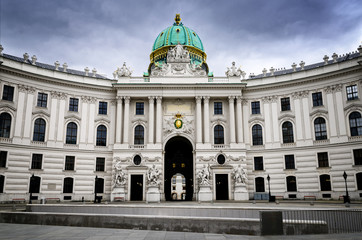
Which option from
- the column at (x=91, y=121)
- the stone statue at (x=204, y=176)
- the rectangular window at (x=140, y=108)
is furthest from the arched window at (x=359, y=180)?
the column at (x=91, y=121)

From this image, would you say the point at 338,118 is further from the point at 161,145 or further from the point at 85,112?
the point at 85,112

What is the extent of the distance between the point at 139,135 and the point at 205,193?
1347cm

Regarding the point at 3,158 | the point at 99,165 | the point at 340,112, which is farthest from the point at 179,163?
the point at 3,158

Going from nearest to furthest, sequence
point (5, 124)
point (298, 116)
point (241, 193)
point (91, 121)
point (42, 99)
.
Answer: point (5, 124) → point (241, 193) → point (42, 99) → point (298, 116) → point (91, 121)

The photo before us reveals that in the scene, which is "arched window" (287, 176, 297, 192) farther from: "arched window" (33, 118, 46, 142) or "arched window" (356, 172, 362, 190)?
"arched window" (33, 118, 46, 142)

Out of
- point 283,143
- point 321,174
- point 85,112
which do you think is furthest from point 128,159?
point 321,174

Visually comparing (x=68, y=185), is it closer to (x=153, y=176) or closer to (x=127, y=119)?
(x=153, y=176)

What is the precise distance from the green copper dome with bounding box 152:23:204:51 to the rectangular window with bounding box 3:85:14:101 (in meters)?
28.3

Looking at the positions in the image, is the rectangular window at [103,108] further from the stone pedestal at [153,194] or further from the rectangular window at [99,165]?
the stone pedestal at [153,194]

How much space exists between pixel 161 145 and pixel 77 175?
41.9 feet

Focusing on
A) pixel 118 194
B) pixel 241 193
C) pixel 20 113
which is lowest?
pixel 118 194

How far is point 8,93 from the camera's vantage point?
40.4 m

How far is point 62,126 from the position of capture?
44.1 meters

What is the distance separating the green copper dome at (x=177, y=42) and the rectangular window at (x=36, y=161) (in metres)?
27.4
